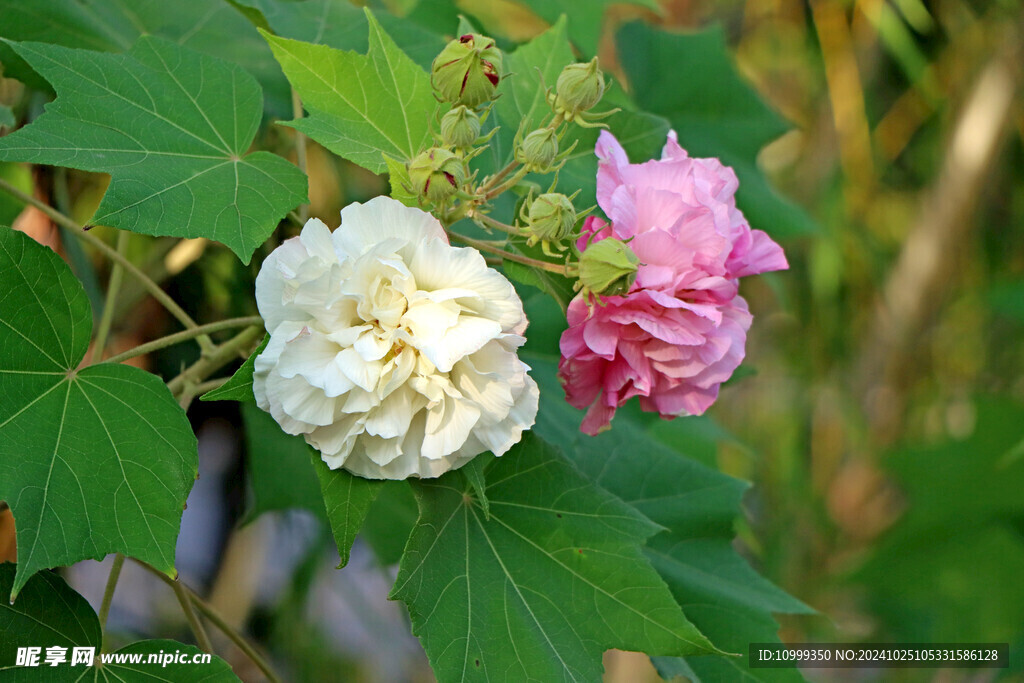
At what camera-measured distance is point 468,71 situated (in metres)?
0.54

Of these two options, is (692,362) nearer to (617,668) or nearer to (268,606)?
(268,606)

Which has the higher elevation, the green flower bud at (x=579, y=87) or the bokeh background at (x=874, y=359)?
the green flower bud at (x=579, y=87)

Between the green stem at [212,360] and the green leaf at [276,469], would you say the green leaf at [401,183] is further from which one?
the green leaf at [276,469]

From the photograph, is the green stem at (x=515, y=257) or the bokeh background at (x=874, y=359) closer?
the green stem at (x=515, y=257)

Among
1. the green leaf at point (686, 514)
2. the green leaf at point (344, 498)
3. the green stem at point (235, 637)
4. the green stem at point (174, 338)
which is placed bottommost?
the green stem at point (235, 637)

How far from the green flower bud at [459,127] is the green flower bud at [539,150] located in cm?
3

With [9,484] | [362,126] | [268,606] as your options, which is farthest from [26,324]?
[268,606]

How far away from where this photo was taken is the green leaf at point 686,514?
0.79 m

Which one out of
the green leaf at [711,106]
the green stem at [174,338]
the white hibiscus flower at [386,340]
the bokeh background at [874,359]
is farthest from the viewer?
the bokeh background at [874,359]

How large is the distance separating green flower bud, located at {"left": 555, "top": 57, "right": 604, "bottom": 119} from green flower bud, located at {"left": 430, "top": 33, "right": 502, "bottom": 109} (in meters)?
0.04

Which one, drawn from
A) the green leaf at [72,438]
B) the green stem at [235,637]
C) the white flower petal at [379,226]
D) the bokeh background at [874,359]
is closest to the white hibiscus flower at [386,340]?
the white flower petal at [379,226]

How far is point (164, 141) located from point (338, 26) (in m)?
0.29

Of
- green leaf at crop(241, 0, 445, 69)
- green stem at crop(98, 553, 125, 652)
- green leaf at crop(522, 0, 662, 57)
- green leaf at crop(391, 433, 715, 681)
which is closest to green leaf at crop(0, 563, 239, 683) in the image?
green stem at crop(98, 553, 125, 652)

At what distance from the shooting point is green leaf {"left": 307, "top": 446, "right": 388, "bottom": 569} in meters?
0.51
